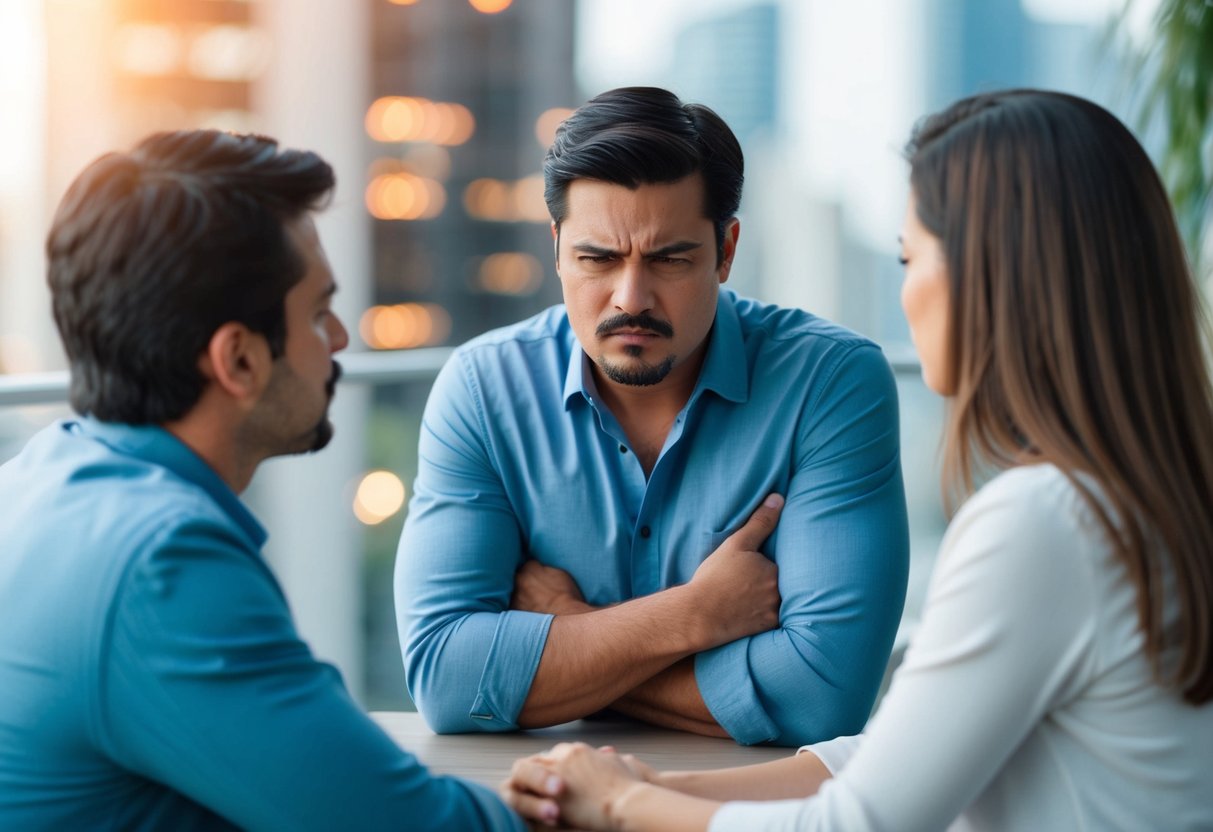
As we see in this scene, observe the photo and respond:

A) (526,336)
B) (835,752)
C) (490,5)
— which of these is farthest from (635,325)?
(490,5)

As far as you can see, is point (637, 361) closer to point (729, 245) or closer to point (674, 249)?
point (674, 249)

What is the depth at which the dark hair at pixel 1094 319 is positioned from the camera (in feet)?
3.57

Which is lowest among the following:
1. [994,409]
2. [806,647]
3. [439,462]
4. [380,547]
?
[380,547]

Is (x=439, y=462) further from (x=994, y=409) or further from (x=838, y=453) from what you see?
(x=994, y=409)

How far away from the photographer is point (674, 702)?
165 centimetres

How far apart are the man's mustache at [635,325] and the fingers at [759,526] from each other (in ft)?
0.93

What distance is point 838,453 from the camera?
70.1 inches

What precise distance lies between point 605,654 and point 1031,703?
654mm

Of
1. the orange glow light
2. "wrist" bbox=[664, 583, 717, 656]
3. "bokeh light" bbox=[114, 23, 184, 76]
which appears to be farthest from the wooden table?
the orange glow light

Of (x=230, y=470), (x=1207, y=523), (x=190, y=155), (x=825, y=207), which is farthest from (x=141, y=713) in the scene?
(x=825, y=207)

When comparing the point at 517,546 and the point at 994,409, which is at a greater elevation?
the point at 994,409

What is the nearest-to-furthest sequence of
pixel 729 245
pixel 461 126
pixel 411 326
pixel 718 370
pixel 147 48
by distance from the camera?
1. pixel 718 370
2. pixel 729 245
3. pixel 147 48
4. pixel 411 326
5. pixel 461 126

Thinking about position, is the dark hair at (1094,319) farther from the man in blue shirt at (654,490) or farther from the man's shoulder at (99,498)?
the man's shoulder at (99,498)

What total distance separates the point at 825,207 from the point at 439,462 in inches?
123
